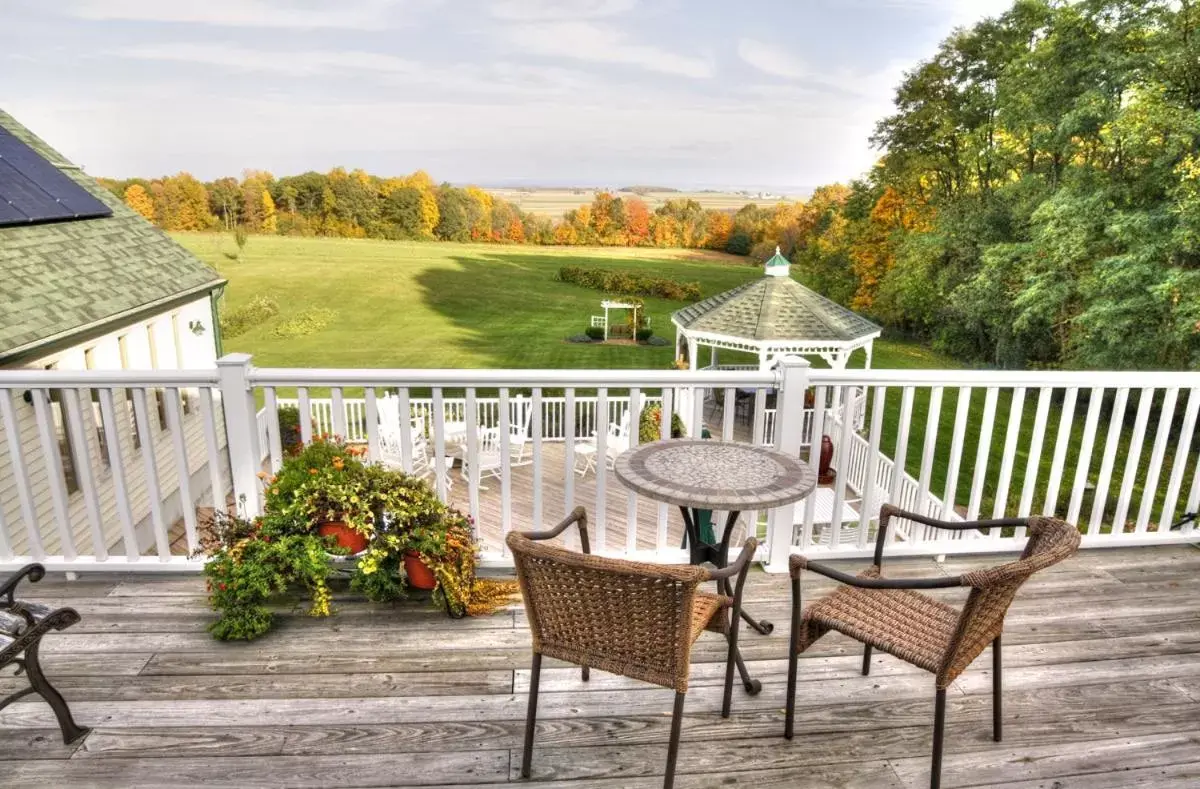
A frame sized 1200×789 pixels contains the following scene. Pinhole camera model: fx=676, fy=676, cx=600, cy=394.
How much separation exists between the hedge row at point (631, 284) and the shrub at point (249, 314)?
1244 cm

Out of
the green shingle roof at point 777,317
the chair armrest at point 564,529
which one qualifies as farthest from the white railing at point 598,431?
the green shingle roof at point 777,317

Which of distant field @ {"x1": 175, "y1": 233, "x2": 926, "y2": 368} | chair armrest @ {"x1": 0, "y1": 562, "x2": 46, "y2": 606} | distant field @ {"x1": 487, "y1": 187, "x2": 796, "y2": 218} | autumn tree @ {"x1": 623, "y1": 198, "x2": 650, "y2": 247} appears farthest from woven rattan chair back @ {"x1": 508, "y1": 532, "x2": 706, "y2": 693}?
distant field @ {"x1": 487, "y1": 187, "x2": 796, "y2": 218}

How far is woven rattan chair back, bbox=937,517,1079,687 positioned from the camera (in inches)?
60.2

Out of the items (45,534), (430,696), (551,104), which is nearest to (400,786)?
(430,696)

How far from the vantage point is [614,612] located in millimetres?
1612

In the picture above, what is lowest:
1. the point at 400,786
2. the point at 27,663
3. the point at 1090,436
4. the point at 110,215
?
the point at 400,786

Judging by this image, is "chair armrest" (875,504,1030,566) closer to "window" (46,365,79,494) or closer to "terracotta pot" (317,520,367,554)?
"terracotta pot" (317,520,367,554)

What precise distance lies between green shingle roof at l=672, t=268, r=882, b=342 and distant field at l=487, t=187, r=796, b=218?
21.3 meters

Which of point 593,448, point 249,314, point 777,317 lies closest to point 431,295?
point 249,314

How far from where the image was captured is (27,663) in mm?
1805

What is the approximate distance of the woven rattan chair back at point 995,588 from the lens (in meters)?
1.53

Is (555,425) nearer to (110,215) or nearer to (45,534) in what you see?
(45,534)

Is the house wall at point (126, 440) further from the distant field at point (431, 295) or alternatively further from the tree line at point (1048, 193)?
the tree line at point (1048, 193)

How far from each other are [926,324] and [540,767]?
74.0ft
